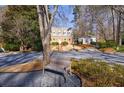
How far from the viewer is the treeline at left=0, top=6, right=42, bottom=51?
569 cm

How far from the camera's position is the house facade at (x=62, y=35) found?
571 cm

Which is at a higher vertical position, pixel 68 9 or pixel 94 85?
pixel 68 9

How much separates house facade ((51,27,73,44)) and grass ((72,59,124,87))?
363 mm

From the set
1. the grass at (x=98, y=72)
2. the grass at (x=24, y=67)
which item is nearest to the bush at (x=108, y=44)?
the grass at (x=98, y=72)

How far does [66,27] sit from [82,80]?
2.91 ft

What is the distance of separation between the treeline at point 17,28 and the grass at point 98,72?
0.82m

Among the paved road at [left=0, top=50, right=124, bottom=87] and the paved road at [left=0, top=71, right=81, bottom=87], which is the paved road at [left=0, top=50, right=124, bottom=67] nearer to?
the paved road at [left=0, top=50, right=124, bottom=87]

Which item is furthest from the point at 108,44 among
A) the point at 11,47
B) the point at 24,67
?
the point at 11,47

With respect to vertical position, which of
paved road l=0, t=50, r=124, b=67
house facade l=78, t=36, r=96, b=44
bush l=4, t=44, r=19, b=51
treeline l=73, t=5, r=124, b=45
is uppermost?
treeline l=73, t=5, r=124, b=45

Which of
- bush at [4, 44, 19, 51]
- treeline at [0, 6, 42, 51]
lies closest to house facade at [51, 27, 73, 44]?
treeline at [0, 6, 42, 51]

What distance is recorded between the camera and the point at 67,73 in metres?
5.74

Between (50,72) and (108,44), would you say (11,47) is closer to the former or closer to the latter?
(50,72)
